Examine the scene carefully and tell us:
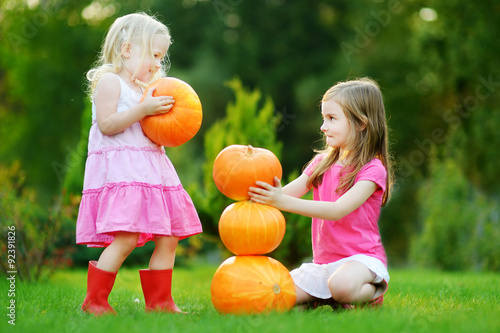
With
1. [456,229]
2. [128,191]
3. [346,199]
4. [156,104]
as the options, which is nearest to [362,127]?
[346,199]

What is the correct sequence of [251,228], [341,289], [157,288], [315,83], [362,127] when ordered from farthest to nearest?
[315,83] → [362,127] → [157,288] → [341,289] → [251,228]

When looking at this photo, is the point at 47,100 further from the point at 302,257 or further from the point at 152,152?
the point at 152,152

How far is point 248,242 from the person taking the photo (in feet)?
11.2

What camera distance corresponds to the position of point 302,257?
8008mm

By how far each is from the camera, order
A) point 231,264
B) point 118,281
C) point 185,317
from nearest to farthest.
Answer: point 185,317, point 231,264, point 118,281

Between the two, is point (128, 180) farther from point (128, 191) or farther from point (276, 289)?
point (276, 289)

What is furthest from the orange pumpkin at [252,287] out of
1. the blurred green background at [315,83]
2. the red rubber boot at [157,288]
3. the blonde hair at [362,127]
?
the blurred green background at [315,83]

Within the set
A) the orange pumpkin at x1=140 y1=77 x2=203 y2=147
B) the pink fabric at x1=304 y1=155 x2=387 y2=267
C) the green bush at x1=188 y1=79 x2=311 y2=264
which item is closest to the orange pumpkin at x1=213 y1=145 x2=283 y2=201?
the orange pumpkin at x1=140 y1=77 x2=203 y2=147

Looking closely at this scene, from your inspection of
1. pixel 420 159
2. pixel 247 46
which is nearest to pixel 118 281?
pixel 420 159

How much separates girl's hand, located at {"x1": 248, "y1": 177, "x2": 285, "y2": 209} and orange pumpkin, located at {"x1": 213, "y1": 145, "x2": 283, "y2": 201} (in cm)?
4

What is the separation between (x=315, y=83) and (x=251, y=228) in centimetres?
1894

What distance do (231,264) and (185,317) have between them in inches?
17.7

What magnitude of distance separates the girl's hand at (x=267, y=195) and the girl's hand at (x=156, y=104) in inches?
30.6

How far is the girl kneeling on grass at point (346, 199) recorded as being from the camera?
11.5ft
